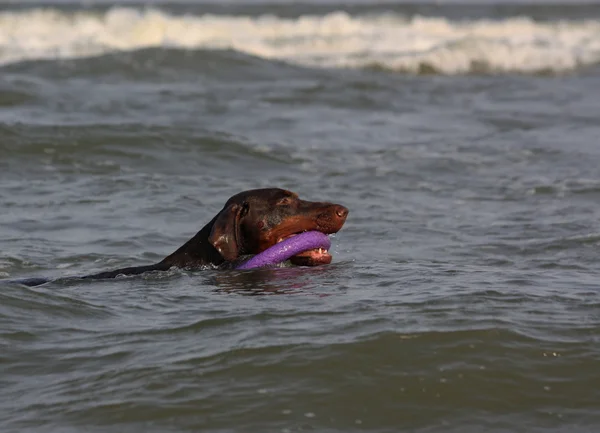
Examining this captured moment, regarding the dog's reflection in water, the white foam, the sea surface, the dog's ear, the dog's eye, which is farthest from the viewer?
the white foam

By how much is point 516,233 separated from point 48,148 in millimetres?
6476

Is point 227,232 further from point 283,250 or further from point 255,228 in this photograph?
point 283,250

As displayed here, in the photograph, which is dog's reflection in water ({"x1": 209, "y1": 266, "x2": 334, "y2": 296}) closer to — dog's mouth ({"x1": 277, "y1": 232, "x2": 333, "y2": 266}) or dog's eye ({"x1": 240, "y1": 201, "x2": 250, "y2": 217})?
dog's mouth ({"x1": 277, "y1": 232, "x2": 333, "y2": 266})

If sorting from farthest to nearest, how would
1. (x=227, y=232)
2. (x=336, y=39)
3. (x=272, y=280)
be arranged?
(x=336, y=39) < (x=227, y=232) < (x=272, y=280)

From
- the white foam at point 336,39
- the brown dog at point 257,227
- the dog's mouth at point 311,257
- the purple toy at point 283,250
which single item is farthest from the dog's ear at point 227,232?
the white foam at point 336,39

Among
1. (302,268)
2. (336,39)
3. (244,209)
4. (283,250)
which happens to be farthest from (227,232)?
(336,39)

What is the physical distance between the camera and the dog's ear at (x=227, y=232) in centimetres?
852

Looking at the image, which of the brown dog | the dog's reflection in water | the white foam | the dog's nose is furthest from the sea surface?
the white foam

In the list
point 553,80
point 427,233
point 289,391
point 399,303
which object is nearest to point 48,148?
point 427,233

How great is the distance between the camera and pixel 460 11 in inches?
1919

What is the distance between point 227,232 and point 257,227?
250mm

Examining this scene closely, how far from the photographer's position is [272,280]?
27.4ft

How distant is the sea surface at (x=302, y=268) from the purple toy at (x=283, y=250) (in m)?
0.09

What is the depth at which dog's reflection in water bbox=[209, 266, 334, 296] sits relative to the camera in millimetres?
8078
